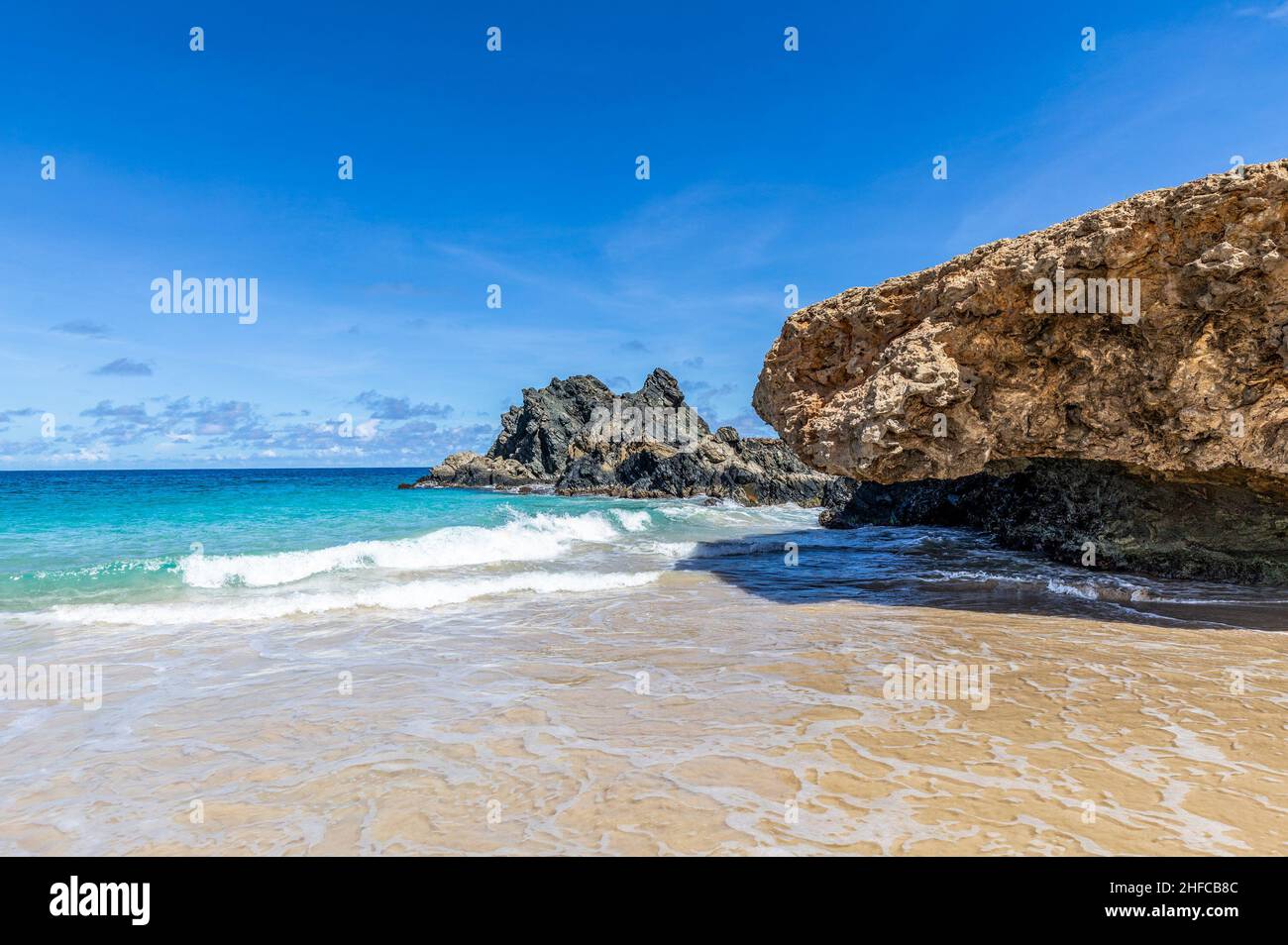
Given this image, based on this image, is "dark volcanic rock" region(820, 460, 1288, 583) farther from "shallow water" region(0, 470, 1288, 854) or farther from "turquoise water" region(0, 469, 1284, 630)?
"shallow water" region(0, 470, 1288, 854)

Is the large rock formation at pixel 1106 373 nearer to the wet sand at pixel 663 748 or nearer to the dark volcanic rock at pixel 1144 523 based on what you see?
the dark volcanic rock at pixel 1144 523

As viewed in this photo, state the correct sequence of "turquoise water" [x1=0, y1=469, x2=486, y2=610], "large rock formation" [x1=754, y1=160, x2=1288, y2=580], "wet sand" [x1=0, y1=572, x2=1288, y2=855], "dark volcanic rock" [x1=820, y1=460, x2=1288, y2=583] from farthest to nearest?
1. "turquoise water" [x1=0, y1=469, x2=486, y2=610]
2. "dark volcanic rock" [x1=820, y1=460, x2=1288, y2=583]
3. "large rock formation" [x1=754, y1=160, x2=1288, y2=580]
4. "wet sand" [x1=0, y1=572, x2=1288, y2=855]

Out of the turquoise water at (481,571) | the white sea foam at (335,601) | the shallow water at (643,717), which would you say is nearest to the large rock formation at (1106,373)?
A: the turquoise water at (481,571)

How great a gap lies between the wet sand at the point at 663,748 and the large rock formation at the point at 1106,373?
4018 mm

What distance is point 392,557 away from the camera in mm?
16734

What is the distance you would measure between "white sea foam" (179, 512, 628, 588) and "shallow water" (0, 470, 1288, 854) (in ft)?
1.58

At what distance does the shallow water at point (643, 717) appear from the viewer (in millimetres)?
4074

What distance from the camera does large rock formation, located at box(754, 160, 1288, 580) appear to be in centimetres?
981

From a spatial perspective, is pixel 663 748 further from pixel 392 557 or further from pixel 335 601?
pixel 392 557

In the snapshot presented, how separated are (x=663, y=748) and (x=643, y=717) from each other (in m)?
0.75

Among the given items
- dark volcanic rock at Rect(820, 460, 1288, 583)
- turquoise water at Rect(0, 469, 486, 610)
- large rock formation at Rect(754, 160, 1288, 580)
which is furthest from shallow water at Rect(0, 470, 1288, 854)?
large rock formation at Rect(754, 160, 1288, 580)

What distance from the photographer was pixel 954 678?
6.82 metres
